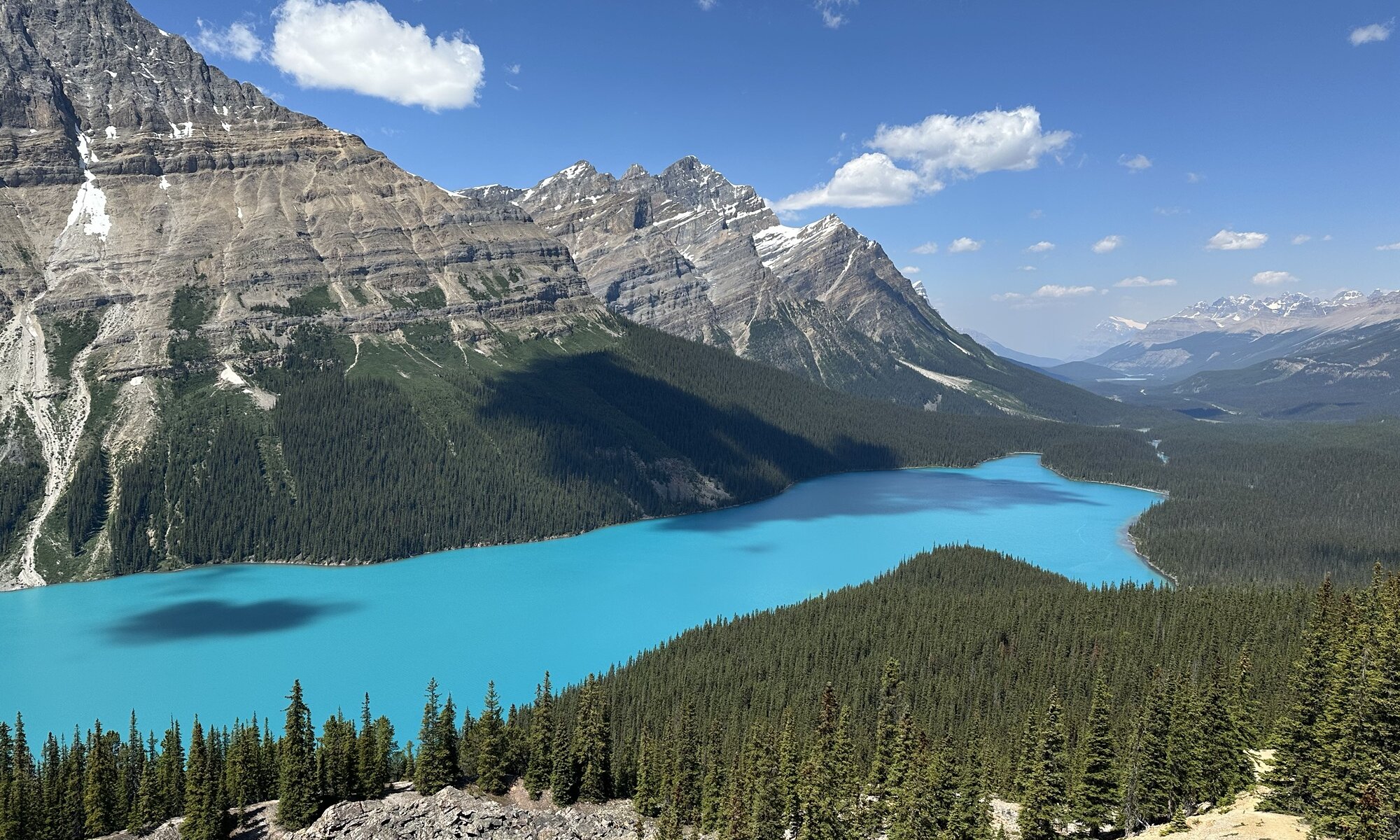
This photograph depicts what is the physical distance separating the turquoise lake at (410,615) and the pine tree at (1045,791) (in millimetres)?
60754

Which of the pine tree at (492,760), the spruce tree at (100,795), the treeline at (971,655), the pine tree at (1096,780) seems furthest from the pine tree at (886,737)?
the spruce tree at (100,795)

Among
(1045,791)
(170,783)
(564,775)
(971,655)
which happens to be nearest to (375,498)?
(170,783)

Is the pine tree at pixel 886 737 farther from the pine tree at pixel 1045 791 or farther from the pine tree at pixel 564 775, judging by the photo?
the pine tree at pixel 564 775

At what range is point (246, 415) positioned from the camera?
176 meters

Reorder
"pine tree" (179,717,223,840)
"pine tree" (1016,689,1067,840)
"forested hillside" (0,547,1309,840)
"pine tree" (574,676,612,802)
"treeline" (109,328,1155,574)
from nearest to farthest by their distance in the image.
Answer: "pine tree" (1016,689,1067,840)
"forested hillside" (0,547,1309,840)
"pine tree" (179,717,223,840)
"pine tree" (574,676,612,802)
"treeline" (109,328,1155,574)

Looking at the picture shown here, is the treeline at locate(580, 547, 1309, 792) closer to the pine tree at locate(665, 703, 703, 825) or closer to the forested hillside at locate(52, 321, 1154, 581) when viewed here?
the pine tree at locate(665, 703, 703, 825)

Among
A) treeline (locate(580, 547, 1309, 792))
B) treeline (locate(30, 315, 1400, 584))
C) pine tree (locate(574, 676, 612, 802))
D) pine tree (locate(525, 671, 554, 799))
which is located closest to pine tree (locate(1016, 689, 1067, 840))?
treeline (locate(580, 547, 1309, 792))

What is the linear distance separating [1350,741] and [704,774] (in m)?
39.5

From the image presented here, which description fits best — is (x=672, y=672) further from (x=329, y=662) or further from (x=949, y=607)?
(x=329, y=662)

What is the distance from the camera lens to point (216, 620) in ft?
382

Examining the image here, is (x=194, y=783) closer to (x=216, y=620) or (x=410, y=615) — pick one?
(x=410, y=615)

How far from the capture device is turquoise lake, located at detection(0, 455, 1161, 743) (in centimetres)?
9225

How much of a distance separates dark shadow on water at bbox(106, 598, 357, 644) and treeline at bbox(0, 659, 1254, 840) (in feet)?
146

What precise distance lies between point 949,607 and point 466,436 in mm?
123924
